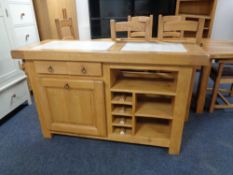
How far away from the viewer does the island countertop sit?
3.83ft

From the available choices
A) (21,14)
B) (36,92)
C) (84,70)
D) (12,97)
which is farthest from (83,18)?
(84,70)

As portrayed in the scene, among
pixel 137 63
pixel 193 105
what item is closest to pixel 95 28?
pixel 193 105

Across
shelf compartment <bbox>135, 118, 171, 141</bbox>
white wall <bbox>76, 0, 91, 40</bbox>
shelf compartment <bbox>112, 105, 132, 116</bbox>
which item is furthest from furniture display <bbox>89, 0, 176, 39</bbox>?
shelf compartment <bbox>112, 105, 132, 116</bbox>

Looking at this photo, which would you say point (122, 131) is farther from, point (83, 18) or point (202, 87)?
point (83, 18)

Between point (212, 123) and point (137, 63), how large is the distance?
1.26m

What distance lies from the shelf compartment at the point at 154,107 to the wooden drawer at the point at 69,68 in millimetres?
465

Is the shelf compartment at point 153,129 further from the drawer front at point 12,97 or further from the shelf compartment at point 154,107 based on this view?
the drawer front at point 12,97

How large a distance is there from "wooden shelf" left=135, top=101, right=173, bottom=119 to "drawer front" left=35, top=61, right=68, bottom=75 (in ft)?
2.22

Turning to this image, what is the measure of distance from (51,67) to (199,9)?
3.29m

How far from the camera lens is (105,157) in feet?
4.99

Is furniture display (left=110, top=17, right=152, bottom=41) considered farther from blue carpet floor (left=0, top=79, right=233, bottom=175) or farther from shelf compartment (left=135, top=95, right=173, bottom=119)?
blue carpet floor (left=0, top=79, right=233, bottom=175)

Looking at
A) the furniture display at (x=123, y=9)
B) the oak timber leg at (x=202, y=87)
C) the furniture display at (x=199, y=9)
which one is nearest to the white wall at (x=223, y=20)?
the furniture display at (x=199, y=9)

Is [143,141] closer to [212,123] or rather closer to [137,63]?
[137,63]

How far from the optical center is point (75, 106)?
1523mm
